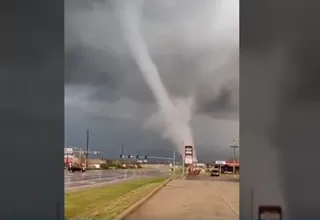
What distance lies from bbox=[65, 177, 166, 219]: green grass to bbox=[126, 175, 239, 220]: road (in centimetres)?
6

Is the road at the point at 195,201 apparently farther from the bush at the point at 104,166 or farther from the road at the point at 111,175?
the bush at the point at 104,166

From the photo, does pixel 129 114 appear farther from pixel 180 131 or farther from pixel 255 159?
pixel 255 159

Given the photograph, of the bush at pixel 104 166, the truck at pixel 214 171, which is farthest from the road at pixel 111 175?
the truck at pixel 214 171

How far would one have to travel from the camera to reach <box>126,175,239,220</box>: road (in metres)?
1.32

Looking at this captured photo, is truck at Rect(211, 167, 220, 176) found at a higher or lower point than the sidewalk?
higher

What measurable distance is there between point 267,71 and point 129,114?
524 millimetres

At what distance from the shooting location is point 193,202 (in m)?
1.41

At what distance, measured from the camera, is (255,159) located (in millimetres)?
1269

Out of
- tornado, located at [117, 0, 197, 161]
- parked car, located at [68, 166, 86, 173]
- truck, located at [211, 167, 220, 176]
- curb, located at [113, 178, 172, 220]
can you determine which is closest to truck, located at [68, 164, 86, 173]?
parked car, located at [68, 166, 86, 173]

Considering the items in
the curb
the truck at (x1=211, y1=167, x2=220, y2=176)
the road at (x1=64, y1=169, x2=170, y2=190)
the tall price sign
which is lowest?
the curb

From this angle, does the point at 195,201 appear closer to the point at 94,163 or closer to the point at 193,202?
the point at 193,202

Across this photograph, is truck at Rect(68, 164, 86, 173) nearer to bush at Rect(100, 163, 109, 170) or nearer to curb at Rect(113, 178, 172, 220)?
bush at Rect(100, 163, 109, 170)

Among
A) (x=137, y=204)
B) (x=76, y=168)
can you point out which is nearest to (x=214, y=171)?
(x=137, y=204)

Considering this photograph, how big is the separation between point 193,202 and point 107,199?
0.33m
